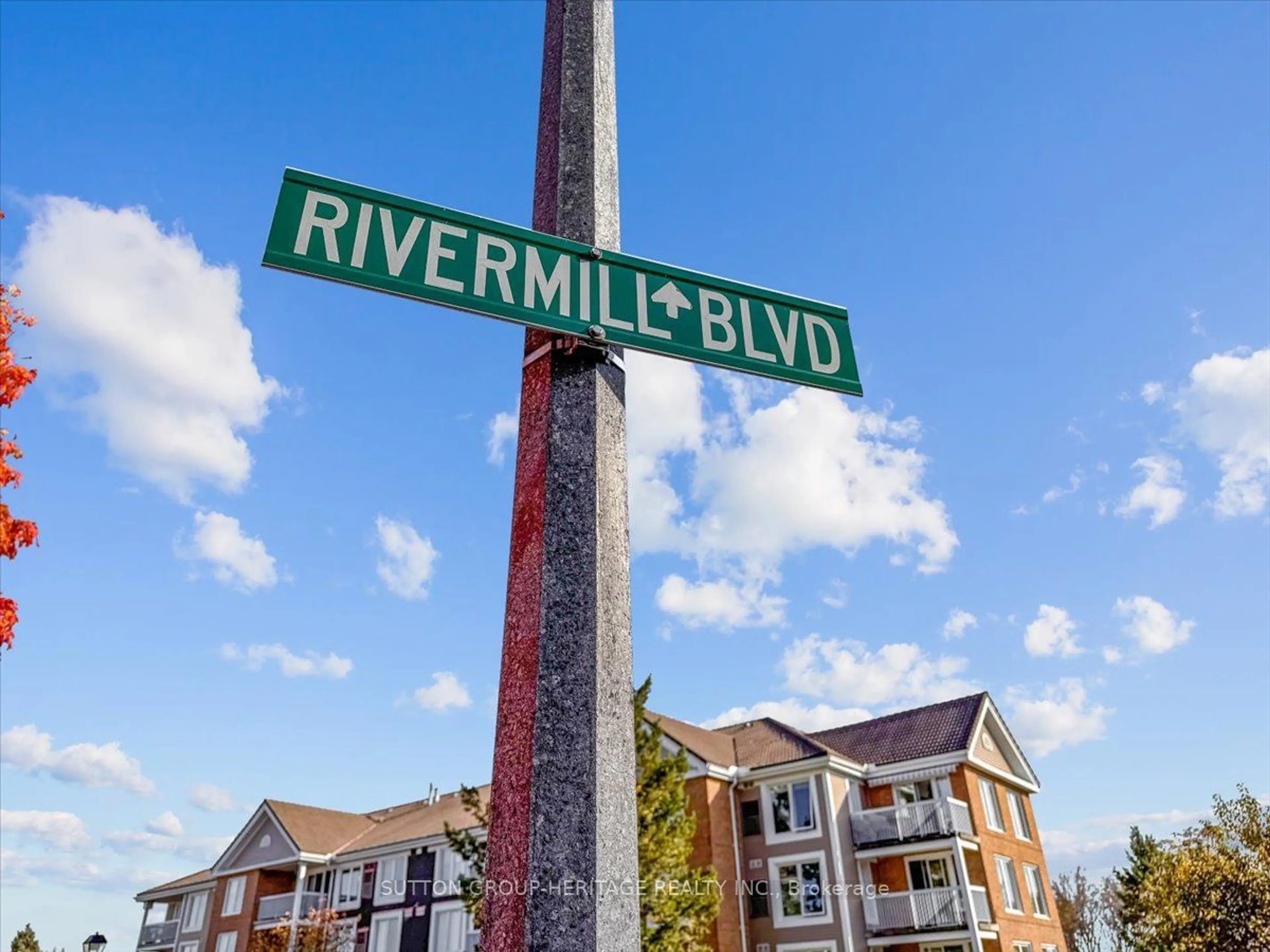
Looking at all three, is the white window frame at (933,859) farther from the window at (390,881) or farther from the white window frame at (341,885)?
the white window frame at (341,885)

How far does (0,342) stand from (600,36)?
36.4 ft

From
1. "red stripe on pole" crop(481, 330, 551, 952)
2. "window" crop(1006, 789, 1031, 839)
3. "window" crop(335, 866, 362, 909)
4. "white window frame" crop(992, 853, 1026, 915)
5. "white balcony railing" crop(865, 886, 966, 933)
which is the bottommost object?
"red stripe on pole" crop(481, 330, 551, 952)

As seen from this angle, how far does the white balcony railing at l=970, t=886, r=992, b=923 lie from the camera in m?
28.4

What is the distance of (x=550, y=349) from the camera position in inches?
114

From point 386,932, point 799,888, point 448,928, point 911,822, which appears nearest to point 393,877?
point 386,932

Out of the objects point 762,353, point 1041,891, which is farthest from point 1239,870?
point 762,353

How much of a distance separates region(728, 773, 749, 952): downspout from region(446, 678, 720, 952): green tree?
892 centimetres

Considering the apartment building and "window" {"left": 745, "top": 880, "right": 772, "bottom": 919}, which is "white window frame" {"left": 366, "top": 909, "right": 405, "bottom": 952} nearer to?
the apartment building

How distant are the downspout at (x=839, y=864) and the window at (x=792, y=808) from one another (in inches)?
27.7

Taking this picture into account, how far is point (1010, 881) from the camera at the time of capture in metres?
31.7

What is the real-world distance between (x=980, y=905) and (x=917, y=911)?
6.83ft

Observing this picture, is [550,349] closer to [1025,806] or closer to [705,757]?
[705,757]

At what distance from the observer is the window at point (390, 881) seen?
37.8 m

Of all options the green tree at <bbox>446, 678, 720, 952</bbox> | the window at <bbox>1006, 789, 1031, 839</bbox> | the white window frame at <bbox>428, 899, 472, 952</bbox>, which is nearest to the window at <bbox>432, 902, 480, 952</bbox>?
the white window frame at <bbox>428, 899, 472, 952</bbox>
